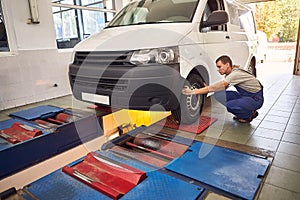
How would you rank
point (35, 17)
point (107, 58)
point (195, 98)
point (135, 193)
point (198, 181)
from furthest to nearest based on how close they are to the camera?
point (35, 17)
point (195, 98)
point (107, 58)
point (198, 181)
point (135, 193)

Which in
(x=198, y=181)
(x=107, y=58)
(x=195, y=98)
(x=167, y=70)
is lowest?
(x=198, y=181)

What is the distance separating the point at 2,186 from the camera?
2369mm

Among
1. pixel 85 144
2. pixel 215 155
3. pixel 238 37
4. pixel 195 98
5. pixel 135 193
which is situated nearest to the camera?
pixel 135 193

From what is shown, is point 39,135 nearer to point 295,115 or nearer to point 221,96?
point 221,96

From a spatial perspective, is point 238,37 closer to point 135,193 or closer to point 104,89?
point 104,89

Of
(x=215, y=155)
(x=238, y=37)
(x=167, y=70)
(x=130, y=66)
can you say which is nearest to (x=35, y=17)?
(x=130, y=66)

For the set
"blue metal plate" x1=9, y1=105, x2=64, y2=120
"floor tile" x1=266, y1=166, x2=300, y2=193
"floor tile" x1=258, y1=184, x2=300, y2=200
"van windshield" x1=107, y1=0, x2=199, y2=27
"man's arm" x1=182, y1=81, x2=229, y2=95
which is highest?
"van windshield" x1=107, y1=0, x2=199, y2=27

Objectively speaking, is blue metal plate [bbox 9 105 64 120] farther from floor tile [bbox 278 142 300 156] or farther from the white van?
floor tile [bbox 278 142 300 156]

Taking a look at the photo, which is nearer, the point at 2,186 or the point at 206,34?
the point at 2,186

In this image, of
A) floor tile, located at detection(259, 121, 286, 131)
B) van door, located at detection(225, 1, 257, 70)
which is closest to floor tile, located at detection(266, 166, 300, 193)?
floor tile, located at detection(259, 121, 286, 131)

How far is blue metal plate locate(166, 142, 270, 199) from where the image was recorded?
1.82m

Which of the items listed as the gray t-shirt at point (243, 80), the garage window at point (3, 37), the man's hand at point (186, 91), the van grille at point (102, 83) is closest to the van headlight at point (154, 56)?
the van grille at point (102, 83)

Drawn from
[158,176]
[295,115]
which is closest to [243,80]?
[295,115]

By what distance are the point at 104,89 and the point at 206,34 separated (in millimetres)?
1515
